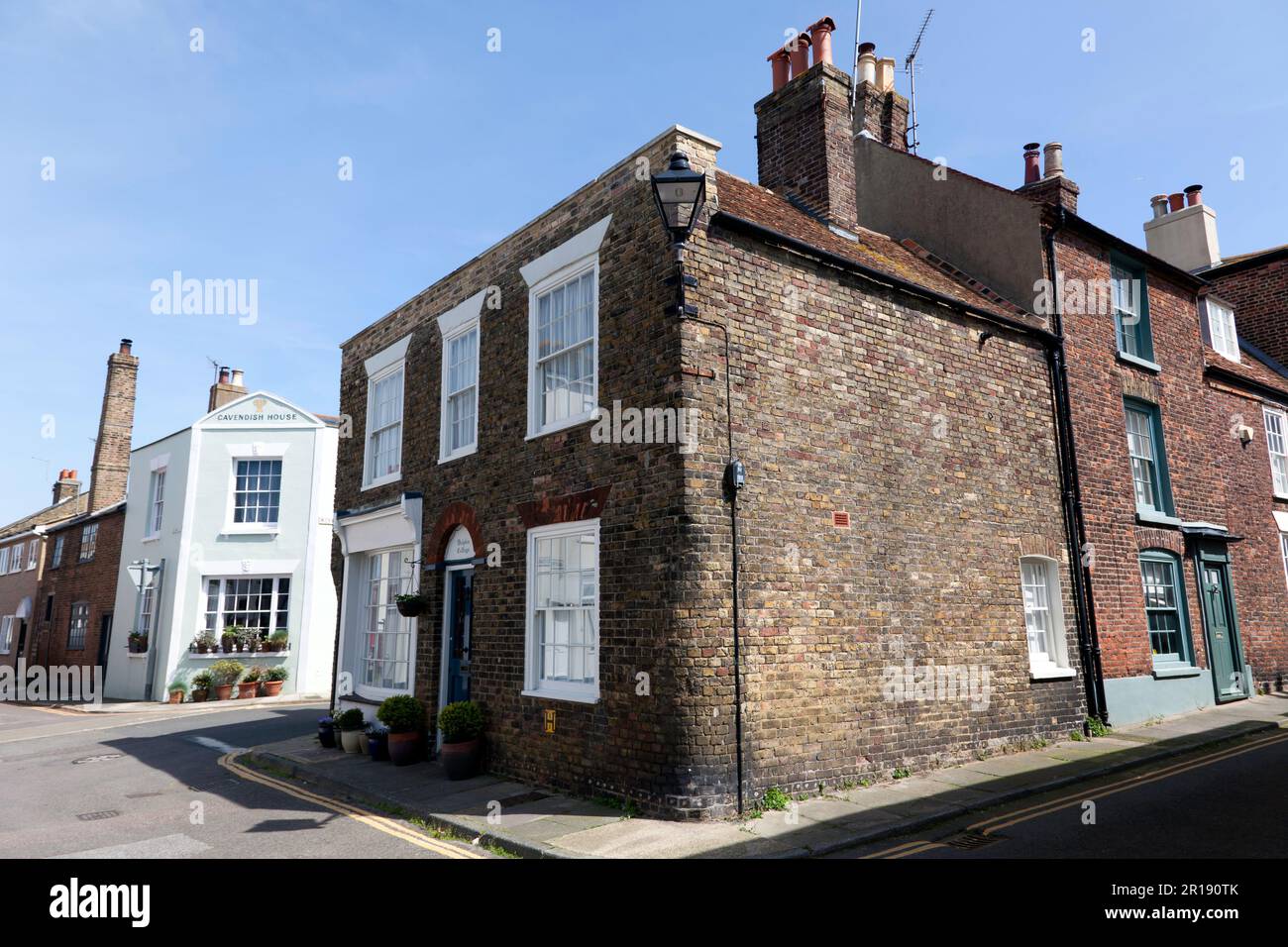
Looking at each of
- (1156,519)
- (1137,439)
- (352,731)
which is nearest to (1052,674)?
(1156,519)

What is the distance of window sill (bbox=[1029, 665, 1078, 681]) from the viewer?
36.1 feet

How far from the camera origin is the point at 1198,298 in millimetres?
17844

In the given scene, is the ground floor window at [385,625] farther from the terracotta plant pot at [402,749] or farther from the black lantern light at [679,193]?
the black lantern light at [679,193]

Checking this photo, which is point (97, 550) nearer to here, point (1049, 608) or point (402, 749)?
point (402, 749)

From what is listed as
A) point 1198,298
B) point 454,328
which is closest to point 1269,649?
point 1198,298

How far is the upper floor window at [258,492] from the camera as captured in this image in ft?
77.0

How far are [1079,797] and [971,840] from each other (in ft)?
7.25

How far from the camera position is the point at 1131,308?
14734 millimetres

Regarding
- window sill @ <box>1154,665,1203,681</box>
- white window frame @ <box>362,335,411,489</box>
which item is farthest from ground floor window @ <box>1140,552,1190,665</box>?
white window frame @ <box>362,335,411,489</box>

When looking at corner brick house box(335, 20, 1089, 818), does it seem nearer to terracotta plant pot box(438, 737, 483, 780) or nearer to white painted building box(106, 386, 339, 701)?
terracotta plant pot box(438, 737, 483, 780)

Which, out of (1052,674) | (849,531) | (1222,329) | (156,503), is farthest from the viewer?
(156,503)

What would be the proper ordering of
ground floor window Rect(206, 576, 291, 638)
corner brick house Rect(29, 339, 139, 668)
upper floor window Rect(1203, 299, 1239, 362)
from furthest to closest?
corner brick house Rect(29, 339, 139, 668), ground floor window Rect(206, 576, 291, 638), upper floor window Rect(1203, 299, 1239, 362)

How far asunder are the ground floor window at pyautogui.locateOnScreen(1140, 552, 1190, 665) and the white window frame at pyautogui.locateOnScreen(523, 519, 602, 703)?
971 centimetres

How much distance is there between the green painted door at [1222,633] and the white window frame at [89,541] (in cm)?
3249
